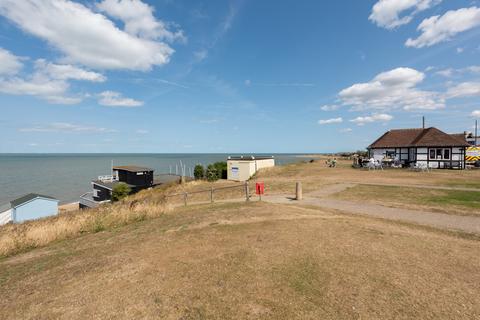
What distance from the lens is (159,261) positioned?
5.54 m

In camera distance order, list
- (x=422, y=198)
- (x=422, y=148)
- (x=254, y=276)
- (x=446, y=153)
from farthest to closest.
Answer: (x=422, y=148)
(x=446, y=153)
(x=422, y=198)
(x=254, y=276)

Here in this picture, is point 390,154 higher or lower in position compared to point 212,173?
higher

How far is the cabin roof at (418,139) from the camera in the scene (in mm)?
28359

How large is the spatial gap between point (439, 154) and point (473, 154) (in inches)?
289

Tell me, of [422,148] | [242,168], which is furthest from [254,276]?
[422,148]

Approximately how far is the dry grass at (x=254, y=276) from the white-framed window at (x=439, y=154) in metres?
28.3

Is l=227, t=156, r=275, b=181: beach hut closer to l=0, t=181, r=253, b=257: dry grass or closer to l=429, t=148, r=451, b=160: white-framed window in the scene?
l=0, t=181, r=253, b=257: dry grass

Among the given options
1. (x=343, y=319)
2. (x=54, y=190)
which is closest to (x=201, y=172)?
(x=54, y=190)

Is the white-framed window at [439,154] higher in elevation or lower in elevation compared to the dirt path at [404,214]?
higher

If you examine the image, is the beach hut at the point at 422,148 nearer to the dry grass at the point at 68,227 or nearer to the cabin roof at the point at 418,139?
the cabin roof at the point at 418,139

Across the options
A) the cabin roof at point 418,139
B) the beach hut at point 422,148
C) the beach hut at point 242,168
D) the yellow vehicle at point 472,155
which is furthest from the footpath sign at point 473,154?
the beach hut at point 242,168

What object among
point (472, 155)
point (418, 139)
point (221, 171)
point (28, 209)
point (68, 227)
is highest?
point (418, 139)

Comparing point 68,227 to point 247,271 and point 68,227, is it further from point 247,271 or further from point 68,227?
point 247,271

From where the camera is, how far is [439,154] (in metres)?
28.8
